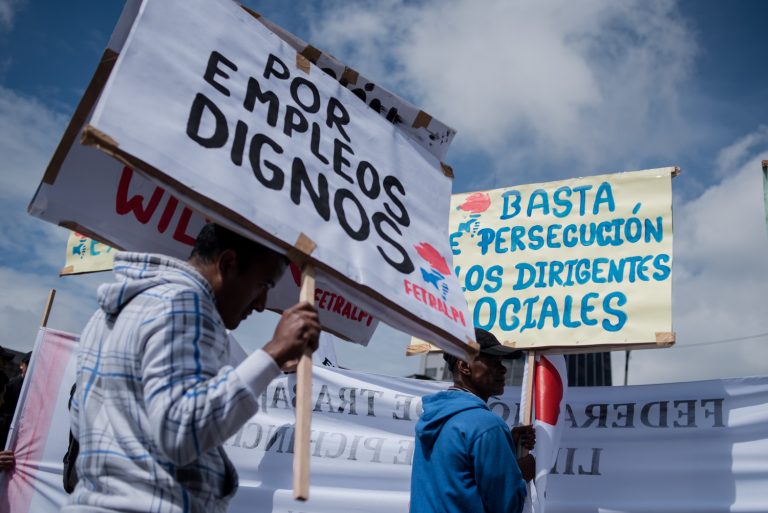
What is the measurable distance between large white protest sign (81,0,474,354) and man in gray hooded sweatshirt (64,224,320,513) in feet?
0.93

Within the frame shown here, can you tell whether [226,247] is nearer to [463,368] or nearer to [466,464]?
[466,464]

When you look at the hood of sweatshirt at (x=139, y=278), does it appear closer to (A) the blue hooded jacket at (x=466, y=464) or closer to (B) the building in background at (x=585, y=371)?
(A) the blue hooded jacket at (x=466, y=464)

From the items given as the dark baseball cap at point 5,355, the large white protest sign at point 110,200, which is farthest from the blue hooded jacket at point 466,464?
the dark baseball cap at point 5,355

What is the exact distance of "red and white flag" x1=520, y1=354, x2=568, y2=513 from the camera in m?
3.73

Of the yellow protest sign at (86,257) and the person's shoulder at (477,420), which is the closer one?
the person's shoulder at (477,420)

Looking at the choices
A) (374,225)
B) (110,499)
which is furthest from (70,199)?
(110,499)

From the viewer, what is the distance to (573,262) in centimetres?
441

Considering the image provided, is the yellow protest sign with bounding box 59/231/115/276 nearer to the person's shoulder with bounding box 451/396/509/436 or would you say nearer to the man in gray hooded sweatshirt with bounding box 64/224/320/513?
the person's shoulder with bounding box 451/396/509/436

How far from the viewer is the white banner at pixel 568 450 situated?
12.2 feet

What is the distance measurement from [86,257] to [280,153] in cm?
439

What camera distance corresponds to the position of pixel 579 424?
420 cm

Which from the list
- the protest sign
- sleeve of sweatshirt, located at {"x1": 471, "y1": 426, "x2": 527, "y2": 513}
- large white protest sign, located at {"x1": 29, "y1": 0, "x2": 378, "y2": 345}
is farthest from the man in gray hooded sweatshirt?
the protest sign

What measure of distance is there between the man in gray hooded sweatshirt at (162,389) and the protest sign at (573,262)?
→ 283 cm

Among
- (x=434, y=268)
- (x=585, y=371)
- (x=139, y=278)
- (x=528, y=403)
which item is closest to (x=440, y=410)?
(x=434, y=268)
